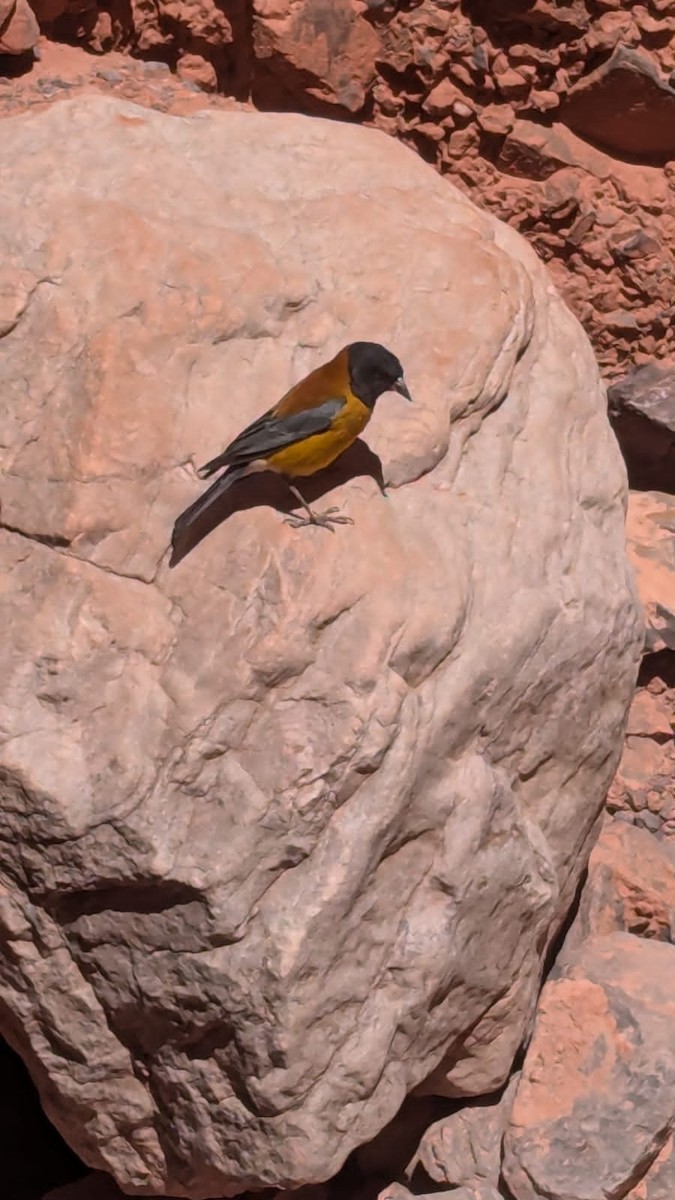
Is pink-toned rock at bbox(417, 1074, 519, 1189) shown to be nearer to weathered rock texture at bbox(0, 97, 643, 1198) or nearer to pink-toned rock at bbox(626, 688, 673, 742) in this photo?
weathered rock texture at bbox(0, 97, 643, 1198)

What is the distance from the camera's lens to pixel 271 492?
11.6 feet

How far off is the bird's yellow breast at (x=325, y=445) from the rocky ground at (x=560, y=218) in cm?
202

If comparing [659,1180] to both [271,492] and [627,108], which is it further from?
[627,108]

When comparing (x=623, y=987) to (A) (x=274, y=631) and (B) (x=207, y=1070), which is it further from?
(A) (x=274, y=631)

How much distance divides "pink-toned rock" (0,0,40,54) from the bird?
2235mm

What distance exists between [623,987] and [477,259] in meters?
2.48

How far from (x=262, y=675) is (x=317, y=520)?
1.56 ft

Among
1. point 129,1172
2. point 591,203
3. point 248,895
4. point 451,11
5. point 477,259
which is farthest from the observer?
point 591,203

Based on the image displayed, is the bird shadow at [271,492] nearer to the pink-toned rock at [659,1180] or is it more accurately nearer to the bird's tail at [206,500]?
the bird's tail at [206,500]

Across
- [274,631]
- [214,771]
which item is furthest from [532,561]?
[214,771]

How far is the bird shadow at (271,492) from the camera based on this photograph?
3410 mm

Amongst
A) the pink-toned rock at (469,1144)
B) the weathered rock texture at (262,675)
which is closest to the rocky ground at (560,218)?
the pink-toned rock at (469,1144)

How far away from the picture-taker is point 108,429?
341 cm

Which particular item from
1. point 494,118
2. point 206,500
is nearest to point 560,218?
point 494,118
